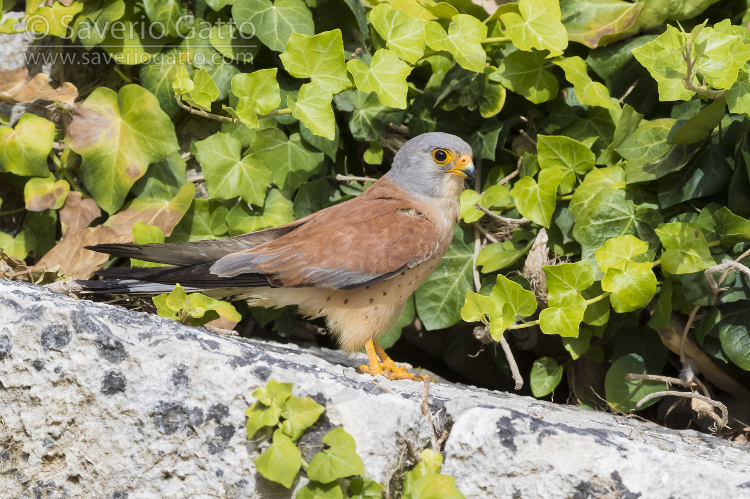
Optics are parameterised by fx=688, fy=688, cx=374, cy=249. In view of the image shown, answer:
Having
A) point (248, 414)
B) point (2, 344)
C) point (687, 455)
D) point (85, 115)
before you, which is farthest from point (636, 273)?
point (85, 115)

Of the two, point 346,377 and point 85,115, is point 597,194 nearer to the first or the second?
point 346,377

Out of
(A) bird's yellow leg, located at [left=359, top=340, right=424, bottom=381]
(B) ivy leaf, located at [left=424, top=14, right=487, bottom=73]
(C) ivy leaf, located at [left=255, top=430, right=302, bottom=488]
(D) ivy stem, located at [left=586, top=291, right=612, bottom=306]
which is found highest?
(B) ivy leaf, located at [left=424, top=14, right=487, bottom=73]

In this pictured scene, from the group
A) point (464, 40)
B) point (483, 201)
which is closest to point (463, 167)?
point (483, 201)

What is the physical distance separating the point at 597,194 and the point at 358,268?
3.61 feet

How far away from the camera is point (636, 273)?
2660mm

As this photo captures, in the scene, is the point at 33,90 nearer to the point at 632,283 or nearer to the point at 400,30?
the point at 400,30

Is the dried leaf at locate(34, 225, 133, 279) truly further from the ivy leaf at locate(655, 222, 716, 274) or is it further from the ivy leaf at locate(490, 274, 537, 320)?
the ivy leaf at locate(655, 222, 716, 274)

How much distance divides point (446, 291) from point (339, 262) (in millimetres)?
783

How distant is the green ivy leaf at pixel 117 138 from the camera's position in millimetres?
3135

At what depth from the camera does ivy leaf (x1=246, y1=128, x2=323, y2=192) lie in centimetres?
321

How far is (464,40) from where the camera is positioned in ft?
9.84

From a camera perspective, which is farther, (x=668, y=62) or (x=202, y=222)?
(x=202, y=222)

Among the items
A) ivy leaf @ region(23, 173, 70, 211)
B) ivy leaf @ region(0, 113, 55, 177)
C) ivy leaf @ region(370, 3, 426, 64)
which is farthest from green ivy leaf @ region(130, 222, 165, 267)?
Answer: ivy leaf @ region(370, 3, 426, 64)

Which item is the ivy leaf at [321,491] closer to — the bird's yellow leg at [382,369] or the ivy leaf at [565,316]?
the bird's yellow leg at [382,369]
